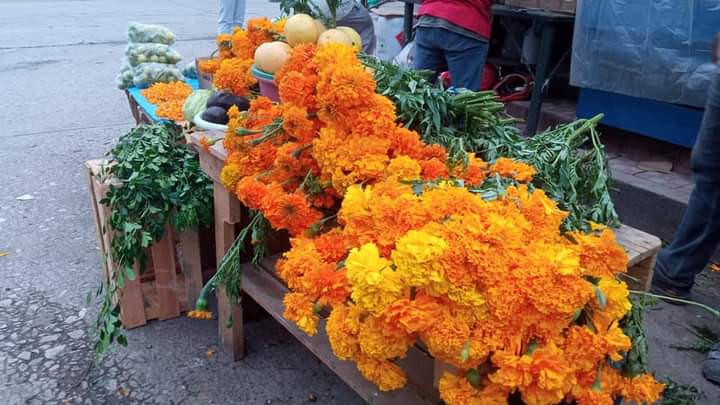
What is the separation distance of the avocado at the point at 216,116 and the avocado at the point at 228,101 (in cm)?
5

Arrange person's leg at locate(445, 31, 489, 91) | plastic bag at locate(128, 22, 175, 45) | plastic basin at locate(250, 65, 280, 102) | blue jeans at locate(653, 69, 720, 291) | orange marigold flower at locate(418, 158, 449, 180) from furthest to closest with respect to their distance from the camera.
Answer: plastic bag at locate(128, 22, 175, 45) < person's leg at locate(445, 31, 489, 91) < blue jeans at locate(653, 69, 720, 291) < plastic basin at locate(250, 65, 280, 102) < orange marigold flower at locate(418, 158, 449, 180)

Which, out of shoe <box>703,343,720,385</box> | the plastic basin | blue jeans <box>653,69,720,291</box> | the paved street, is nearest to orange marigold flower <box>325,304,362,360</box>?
the paved street

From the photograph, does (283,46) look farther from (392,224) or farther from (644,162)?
(644,162)

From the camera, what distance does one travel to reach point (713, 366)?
256 centimetres

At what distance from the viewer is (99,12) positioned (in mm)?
13578

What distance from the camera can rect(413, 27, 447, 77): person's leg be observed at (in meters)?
3.87

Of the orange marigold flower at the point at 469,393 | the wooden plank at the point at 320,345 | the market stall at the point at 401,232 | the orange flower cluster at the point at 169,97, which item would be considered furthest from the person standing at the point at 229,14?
the orange marigold flower at the point at 469,393

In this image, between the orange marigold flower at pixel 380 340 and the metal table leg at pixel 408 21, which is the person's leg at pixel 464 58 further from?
the orange marigold flower at pixel 380 340

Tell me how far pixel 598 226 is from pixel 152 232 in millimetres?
1798

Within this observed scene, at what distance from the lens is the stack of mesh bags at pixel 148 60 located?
4293mm

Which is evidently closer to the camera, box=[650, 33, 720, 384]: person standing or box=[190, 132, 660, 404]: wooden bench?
box=[190, 132, 660, 404]: wooden bench

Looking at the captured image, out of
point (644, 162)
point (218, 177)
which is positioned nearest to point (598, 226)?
point (218, 177)

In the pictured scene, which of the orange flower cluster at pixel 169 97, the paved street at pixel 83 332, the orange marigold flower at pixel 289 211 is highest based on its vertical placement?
the orange marigold flower at pixel 289 211

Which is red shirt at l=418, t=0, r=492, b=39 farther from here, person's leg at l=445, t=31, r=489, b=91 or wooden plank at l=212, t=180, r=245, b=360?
wooden plank at l=212, t=180, r=245, b=360
